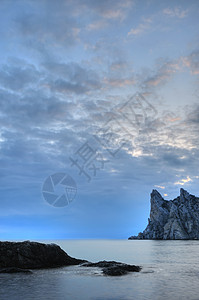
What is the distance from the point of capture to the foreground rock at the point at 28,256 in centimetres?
4131

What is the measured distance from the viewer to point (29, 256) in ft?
142

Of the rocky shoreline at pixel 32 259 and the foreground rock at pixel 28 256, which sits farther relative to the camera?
the foreground rock at pixel 28 256

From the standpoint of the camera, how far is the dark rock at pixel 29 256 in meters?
41.4

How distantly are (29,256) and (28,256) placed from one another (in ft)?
0.61

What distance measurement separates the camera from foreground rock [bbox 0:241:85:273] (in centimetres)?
4131

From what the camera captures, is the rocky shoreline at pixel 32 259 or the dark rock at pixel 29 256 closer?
the rocky shoreline at pixel 32 259

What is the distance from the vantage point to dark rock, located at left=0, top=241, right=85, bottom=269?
136 ft

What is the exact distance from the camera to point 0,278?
32625 mm

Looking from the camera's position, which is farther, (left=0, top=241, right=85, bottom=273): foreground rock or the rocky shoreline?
(left=0, top=241, right=85, bottom=273): foreground rock

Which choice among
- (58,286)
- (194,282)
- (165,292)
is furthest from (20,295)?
(194,282)

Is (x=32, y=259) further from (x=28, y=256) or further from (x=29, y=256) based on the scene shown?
(x=28, y=256)

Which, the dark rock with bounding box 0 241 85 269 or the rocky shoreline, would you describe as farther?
the dark rock with bounding box 0 241 85 269

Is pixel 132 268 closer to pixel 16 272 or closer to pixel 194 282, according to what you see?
pixel 194 282

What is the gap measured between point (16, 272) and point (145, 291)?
19697mm
